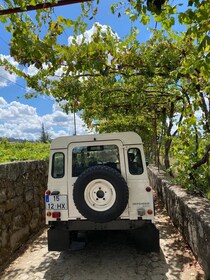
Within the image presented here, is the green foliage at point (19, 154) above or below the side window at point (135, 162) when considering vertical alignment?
above

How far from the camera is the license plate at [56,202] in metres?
5.56

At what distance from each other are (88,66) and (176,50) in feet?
7.92

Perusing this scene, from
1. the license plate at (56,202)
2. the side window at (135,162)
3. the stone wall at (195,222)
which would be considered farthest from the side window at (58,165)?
the stone wall at (195,222)

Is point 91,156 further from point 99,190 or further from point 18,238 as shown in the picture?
point 18,238

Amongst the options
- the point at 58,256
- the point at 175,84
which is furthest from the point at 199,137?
the point at 58,256

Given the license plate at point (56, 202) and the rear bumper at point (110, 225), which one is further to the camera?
the license plate at point (56, 202)

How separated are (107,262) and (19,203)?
2.45 m

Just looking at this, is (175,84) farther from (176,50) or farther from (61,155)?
(61,155)

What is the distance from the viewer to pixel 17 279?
503cm

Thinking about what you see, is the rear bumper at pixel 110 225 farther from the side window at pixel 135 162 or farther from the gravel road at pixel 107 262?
the side window at pixel 135 162

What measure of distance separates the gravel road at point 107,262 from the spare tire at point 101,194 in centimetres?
93

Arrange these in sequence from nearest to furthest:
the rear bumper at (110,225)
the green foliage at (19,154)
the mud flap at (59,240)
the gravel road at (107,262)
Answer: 1. the gravel road at (107,262)
2. the rear bumper at (110,225)
3. the mud flap at (59,240)
4. the green foliage at (19,154)

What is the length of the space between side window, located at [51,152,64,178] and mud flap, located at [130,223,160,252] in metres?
1.77

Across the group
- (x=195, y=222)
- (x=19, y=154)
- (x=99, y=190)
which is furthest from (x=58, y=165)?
(x=19, y=154)
